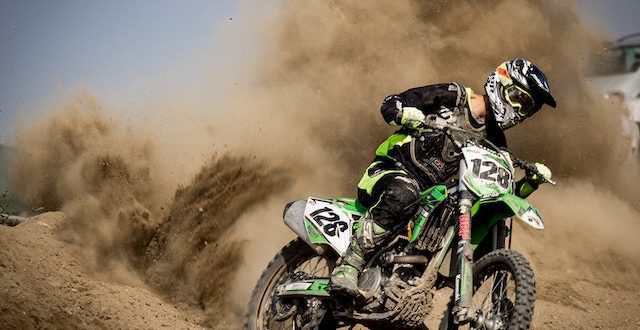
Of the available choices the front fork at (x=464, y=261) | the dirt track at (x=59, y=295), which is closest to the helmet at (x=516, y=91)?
the front fork at (x=464, y=261)

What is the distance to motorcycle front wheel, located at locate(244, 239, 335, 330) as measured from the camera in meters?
5.72

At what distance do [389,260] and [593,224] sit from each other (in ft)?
17.4

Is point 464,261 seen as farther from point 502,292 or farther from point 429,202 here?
point 429,202

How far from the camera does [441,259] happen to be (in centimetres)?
483

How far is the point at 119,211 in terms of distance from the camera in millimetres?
7734

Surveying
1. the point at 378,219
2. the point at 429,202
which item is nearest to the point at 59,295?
the point at 378,219

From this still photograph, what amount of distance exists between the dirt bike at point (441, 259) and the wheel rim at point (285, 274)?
8cm

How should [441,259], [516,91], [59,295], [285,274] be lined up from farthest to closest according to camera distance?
[285,274], [59,295], [516,91], [441,259]

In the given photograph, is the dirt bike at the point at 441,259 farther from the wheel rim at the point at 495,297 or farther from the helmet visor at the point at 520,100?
the helmet visor at the point at 520,100

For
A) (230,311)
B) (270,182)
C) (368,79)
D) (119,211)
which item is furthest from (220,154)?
(368,79)

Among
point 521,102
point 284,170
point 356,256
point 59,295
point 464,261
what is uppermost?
point 284,170

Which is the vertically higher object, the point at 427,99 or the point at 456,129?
the point at 427,99

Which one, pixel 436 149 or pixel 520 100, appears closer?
pixel 520 100

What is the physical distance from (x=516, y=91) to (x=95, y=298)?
3.43 metres
